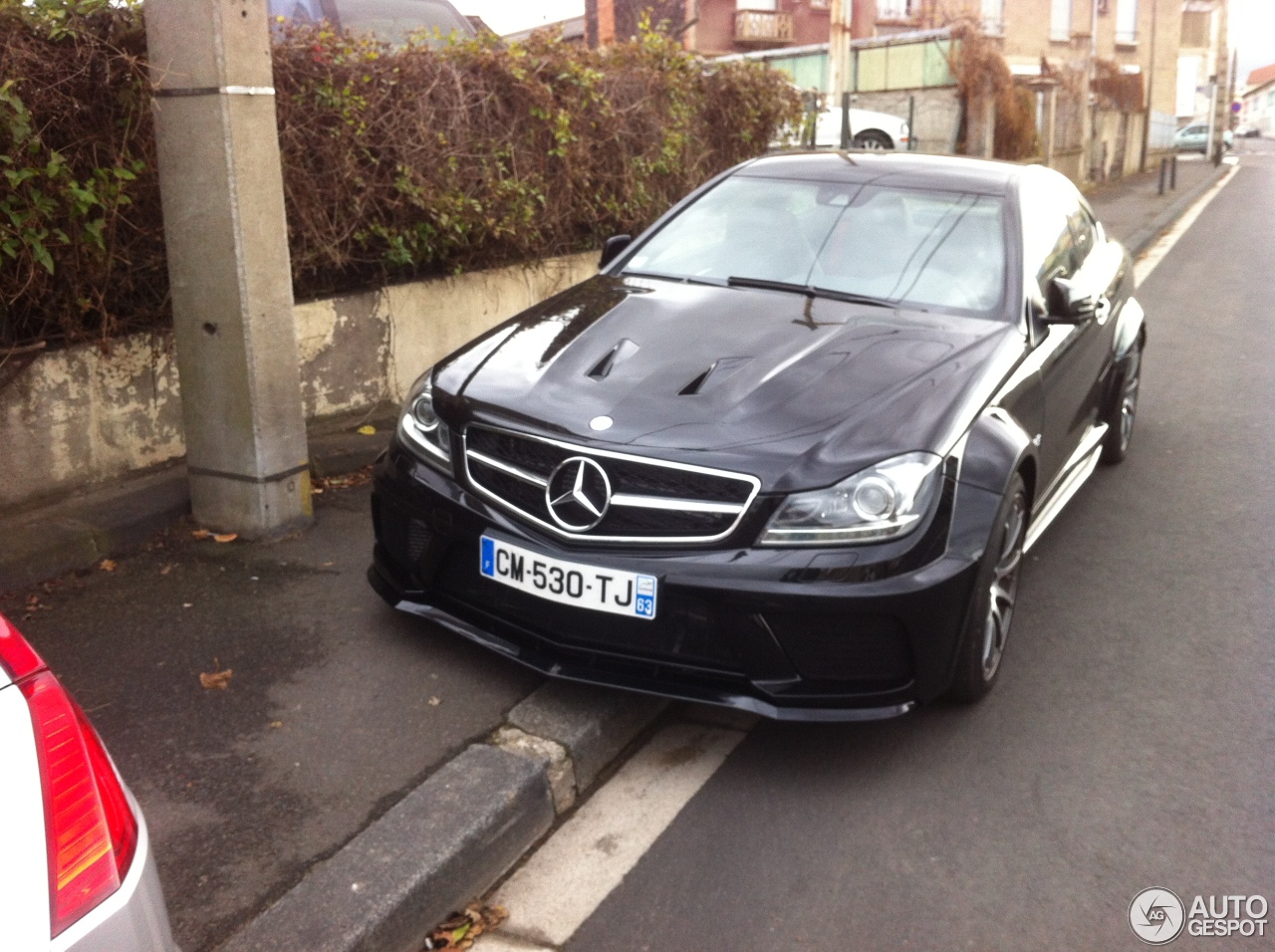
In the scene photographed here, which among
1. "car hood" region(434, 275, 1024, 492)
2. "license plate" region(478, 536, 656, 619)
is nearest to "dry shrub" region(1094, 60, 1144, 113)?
"car hood" region(434, 275, 1024, 492)

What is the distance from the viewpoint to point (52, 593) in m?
4.51

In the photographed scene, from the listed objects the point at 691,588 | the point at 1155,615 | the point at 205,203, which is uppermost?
the point at 205,203

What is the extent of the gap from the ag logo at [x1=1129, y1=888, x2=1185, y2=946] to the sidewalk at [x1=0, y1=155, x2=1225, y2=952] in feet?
4.74

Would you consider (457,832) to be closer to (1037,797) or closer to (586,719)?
(586,719)

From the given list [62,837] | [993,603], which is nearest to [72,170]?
[993,603]

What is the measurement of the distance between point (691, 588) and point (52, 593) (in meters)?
2.48

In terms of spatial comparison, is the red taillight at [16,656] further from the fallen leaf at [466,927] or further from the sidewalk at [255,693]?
the fallen leaf at [466,927]

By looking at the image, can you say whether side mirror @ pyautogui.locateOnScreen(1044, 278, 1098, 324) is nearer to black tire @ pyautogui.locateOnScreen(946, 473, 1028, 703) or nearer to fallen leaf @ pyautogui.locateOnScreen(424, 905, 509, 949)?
black tire @ pyautogui.locateOnScreen(946, 473, 1028, 703)

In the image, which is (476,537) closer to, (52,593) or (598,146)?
(52,593)

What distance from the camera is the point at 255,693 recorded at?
3834 mm

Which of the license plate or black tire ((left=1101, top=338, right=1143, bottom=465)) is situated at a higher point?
the license plate

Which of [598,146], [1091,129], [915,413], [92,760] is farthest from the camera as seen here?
[1091,129]

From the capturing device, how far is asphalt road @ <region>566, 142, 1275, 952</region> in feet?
9.78

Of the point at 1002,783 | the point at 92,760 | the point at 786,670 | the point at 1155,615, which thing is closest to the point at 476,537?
the point at 786,670
